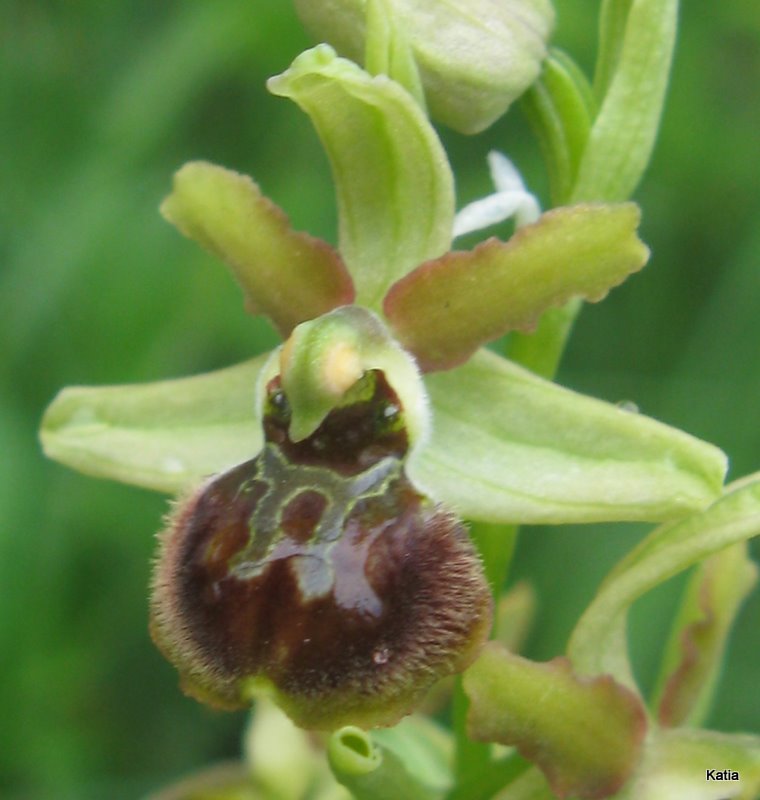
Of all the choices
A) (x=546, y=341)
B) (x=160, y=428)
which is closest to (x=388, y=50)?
(x=546, y=341)

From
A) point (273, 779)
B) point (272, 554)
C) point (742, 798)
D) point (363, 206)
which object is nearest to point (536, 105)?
point (363, 206)

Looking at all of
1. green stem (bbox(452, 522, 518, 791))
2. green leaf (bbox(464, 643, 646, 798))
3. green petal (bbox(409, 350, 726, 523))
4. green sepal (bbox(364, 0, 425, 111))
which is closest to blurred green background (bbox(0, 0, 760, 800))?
green stem (bbox(452, 522, 518, 791))

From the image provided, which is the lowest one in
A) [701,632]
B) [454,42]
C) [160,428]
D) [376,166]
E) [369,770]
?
[701,632]

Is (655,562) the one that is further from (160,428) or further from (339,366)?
(160,428)

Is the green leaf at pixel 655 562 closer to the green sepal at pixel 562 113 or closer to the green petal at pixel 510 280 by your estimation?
the green petal at pixel 510 280

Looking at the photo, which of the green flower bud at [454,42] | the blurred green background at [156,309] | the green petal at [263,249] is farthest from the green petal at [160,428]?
the blurred green background at [156,309]

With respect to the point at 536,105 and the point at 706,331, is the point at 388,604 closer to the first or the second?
the point at 536,105
